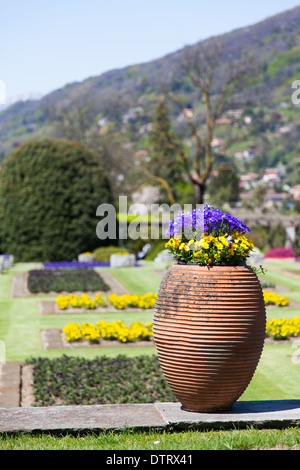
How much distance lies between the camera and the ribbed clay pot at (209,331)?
6.15m

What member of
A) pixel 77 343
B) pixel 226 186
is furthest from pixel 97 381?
pixel 226 186

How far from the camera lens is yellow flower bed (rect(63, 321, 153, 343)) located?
41.5ft

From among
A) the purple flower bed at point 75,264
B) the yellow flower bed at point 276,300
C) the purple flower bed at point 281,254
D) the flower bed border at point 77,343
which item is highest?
the flower bed border at point 77,343

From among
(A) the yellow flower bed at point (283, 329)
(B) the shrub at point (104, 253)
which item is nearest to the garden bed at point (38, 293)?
(B) the shrub at point (104, 253)

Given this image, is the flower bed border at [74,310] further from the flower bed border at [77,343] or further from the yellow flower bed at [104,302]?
the flower bed border at [77,343]

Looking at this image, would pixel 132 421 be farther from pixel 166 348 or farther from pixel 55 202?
pixel 55 202

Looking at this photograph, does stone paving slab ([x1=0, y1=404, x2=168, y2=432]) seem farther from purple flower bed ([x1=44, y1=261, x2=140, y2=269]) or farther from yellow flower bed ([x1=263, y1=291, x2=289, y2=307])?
purple flower bed ([x1=44, y1=261, x2=140, y2=269])

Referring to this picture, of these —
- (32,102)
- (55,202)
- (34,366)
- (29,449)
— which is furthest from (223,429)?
(32,102)

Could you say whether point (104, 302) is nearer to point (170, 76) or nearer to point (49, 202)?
point (49, 202)

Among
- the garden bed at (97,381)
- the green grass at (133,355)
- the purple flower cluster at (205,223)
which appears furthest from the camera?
the garden bed at (97,381)

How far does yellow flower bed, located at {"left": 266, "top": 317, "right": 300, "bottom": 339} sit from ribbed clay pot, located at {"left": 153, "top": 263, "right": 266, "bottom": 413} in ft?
22.5

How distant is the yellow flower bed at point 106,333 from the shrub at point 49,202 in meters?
15.6

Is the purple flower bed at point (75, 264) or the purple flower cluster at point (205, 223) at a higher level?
the purple flower cluster at point (205, 223)

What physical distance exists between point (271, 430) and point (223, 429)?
41 cm
